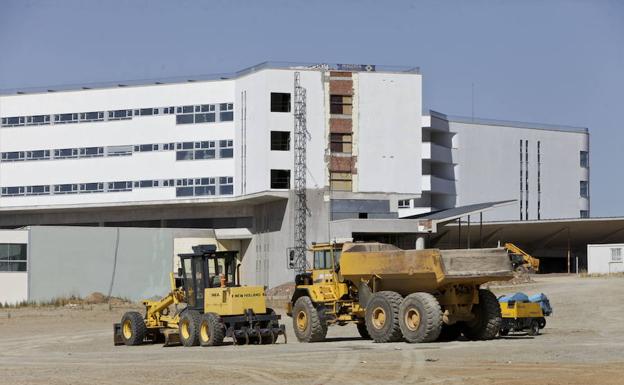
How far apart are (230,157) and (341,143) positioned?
793 cm

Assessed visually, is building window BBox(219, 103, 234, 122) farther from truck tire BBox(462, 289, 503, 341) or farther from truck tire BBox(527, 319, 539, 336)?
truck tire BBox(462, 289, 503, 341)

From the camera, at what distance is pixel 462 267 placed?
2992 cm

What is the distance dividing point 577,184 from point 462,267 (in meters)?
83.8

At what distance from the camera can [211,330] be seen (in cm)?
3094

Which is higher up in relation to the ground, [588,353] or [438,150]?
[438,150]

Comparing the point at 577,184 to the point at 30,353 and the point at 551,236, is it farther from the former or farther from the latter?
the point at 30,353

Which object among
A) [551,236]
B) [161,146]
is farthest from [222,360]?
[551,236]

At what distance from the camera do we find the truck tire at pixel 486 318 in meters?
30.8

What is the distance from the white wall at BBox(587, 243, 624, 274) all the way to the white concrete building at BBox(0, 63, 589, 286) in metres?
10.5

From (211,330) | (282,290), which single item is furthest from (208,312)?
(282,290)

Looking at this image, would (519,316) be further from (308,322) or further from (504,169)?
(504,169)

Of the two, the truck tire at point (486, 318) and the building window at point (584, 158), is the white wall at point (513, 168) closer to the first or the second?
the building window at point (584, 158)

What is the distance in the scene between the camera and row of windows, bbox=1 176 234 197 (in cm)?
7931

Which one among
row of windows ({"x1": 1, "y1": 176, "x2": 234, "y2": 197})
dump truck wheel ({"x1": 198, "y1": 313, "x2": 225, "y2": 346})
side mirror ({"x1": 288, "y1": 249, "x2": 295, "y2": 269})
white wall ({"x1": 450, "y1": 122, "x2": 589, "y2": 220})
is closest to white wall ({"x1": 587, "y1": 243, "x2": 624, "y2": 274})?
row of windows ({"x1": 1, "y1": 176, "x2": 234, "y2": 197})
